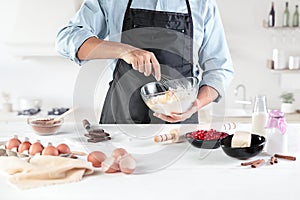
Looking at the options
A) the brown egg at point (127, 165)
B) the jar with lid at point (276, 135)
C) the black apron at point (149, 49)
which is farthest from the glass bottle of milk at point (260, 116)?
the brown egg at point (127, 165)

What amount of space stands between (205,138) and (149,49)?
571mm

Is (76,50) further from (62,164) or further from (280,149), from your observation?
(280,149)

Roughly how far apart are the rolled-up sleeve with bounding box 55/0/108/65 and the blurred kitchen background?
1.46m

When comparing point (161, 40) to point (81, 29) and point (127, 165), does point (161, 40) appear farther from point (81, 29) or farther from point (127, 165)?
point (127, 165)

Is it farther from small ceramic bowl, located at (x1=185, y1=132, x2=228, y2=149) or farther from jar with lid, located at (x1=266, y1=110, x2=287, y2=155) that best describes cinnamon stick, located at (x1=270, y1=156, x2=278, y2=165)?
small ceramic bowl, located at (x1=185, y1=132, x2=228, y2=149)

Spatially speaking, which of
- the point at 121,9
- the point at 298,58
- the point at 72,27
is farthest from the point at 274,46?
the point at 72,27

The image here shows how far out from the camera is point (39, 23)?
11.0ft

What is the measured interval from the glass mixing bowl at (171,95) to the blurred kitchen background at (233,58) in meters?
1.87

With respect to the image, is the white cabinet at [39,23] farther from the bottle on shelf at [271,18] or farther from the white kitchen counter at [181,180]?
the white kitchen counter at [181,180]

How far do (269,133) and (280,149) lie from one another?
6cm

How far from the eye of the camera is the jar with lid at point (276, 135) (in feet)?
4.99

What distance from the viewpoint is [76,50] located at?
1726 millimetres

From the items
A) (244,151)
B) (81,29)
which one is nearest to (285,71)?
(81,29)

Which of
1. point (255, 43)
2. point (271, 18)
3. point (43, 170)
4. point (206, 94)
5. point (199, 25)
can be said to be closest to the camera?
point (43, 170)
